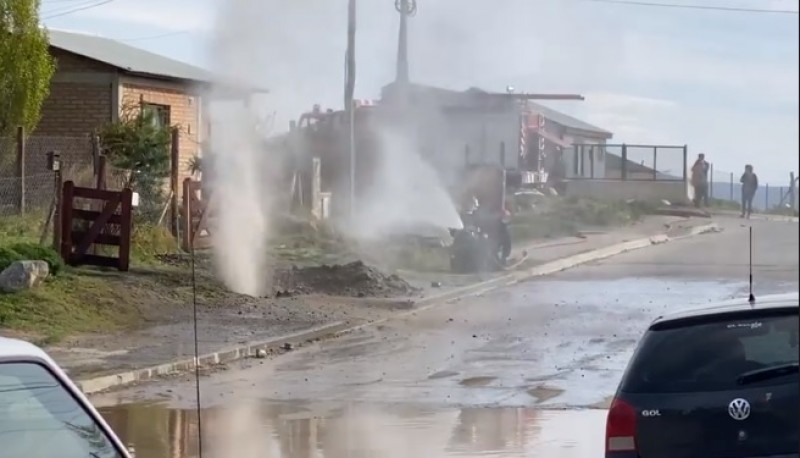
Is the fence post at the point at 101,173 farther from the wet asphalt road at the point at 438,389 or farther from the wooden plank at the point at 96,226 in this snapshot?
the wet asphalt road at the point at 438,389

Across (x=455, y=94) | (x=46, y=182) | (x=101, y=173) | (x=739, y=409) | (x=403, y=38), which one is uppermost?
(x=403, y=38)

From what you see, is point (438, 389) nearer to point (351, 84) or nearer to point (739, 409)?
point (739, 409)

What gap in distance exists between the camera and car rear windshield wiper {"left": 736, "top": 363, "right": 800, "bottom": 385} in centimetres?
698

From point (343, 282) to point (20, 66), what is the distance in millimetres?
6990

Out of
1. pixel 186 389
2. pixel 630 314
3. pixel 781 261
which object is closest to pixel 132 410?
pixel 186 389

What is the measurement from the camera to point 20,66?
24.9 metres

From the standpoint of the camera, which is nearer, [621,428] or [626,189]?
[621,428]

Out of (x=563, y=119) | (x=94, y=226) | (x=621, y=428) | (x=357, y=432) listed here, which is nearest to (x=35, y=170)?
(x=94, y=226)

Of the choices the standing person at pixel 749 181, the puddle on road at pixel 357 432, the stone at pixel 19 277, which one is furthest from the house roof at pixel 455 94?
the puddle on road at pixel 357 432

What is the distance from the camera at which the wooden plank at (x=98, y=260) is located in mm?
20734

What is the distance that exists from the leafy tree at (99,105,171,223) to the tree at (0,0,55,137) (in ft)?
4.59

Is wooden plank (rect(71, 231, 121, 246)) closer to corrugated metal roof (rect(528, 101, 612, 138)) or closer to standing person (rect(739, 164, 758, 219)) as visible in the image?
standing person (rect(739, 164, 758, 219))

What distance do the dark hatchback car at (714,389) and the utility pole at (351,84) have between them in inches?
826

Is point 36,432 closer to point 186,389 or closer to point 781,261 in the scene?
point 186,389
